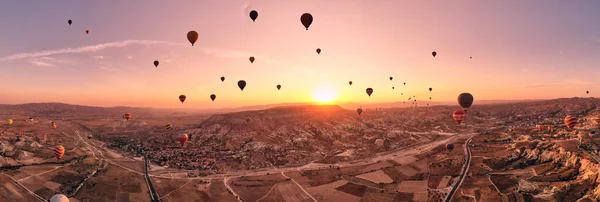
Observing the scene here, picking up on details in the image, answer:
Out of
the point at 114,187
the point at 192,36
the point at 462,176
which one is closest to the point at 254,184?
the point at 114,187

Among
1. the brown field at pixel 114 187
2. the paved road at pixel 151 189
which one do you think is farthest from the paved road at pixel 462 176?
the brown field at pixel 114 187

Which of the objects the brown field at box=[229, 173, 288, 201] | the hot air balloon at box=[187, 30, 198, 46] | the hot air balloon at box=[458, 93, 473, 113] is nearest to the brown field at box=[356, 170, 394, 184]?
the brown field at box=[229, 173, 288, 201]

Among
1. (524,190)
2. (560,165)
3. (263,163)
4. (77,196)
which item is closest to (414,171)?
(524,190)

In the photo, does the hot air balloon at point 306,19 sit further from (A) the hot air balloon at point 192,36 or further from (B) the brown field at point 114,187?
(B) the brown field at point 114,187

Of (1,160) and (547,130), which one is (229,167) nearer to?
(1,160)

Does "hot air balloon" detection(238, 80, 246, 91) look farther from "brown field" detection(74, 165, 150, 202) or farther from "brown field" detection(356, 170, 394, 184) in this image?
"brown field" detection(356, 170, 394, 184)
